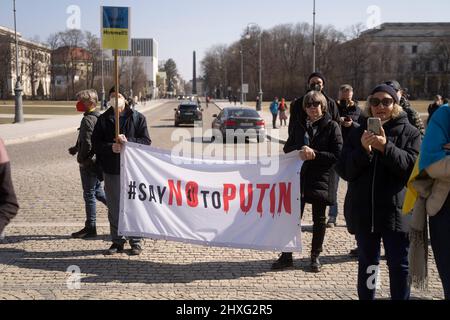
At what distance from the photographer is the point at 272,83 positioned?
386ft

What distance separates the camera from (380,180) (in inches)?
170

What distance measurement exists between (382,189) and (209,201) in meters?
2.40

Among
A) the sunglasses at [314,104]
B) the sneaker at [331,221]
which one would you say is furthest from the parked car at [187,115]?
the sunglasses at [314,104]

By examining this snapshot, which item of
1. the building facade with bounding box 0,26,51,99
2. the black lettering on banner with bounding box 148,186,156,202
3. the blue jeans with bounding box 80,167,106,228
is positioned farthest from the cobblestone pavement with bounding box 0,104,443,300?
the building facade with bounding box 0,26,51,99

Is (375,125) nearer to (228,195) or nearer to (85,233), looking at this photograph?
Answer: (228,195)

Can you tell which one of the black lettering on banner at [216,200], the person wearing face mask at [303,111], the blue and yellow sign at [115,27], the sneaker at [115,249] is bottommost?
the sneaker at [115,249]

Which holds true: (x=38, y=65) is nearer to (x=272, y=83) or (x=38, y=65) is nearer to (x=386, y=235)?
(x=272, y=83)

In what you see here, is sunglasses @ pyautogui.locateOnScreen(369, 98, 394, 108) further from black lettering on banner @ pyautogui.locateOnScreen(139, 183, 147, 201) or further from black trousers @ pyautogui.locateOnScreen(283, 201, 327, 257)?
black lettering on banner @ pyautogui.locateOnScreen(139, 183, 147, 201)

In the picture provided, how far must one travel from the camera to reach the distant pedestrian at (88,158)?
23.9 feet

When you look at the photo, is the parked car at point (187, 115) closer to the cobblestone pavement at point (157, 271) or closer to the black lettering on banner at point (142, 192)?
the cobblestone pavement at point (157, 271)

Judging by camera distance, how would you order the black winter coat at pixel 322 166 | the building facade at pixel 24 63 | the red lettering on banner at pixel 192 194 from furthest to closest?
1. the building facade at pixel 24 63
2. the red lettering on banner at pixel 192 194
3. the black winter coat at pixel 322 166

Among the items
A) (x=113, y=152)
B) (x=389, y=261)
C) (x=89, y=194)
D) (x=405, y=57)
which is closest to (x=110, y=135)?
(x=113, y=152)

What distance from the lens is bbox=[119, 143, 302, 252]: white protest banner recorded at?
6.04m

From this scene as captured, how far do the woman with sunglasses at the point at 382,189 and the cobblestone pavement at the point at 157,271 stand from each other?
3.11ft
